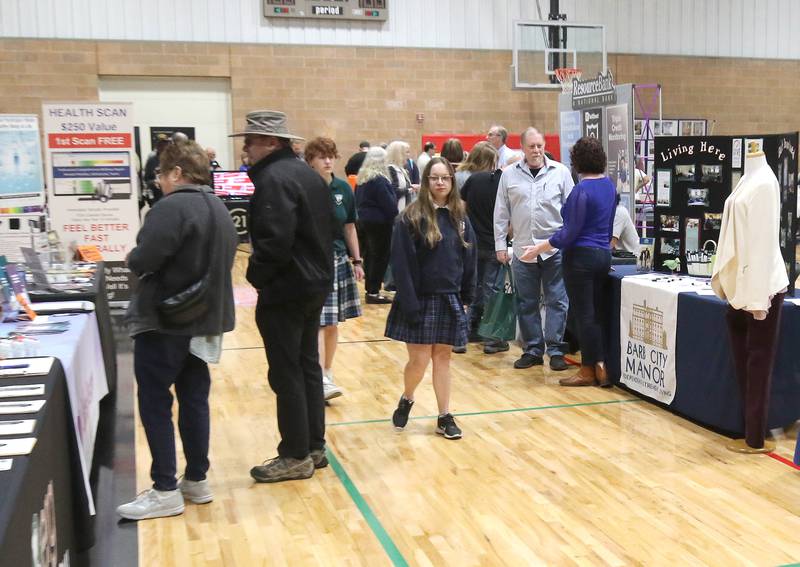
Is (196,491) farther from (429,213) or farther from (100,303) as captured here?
(100,303)

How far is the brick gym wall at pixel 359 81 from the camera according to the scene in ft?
41.3

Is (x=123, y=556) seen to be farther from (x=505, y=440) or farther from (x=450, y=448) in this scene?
(x=505, y=440)

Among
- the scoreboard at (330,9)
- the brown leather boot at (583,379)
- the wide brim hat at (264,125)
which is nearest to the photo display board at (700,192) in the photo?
the brown leather boot at (583,379)

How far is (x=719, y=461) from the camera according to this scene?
4.04 m

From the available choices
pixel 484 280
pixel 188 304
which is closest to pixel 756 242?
pixel 188 304

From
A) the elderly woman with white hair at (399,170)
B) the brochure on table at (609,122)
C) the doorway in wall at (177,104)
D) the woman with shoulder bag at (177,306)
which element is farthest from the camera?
the doorway in wall at (177,104)

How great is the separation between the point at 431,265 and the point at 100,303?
2015mm

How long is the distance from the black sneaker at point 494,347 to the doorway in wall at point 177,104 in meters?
8.28

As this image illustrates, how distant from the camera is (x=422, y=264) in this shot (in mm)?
4203

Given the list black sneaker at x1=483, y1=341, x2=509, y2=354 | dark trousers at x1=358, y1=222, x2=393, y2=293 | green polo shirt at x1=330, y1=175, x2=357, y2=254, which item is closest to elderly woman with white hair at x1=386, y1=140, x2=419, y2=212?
dark trousers at x1=358, y1=222, x2=393, y2=293

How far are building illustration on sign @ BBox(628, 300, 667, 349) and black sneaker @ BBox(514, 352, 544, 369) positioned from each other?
3.08 ft

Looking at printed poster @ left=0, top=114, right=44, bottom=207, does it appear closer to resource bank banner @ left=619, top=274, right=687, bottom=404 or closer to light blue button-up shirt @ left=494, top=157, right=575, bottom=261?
light blue button-up shirt @ left=494, top=157, right=575, bottom=261

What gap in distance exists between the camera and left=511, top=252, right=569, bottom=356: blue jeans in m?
5.72

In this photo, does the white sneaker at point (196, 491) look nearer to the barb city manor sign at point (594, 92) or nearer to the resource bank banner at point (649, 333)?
the resource bank banner at point (649, 333)
